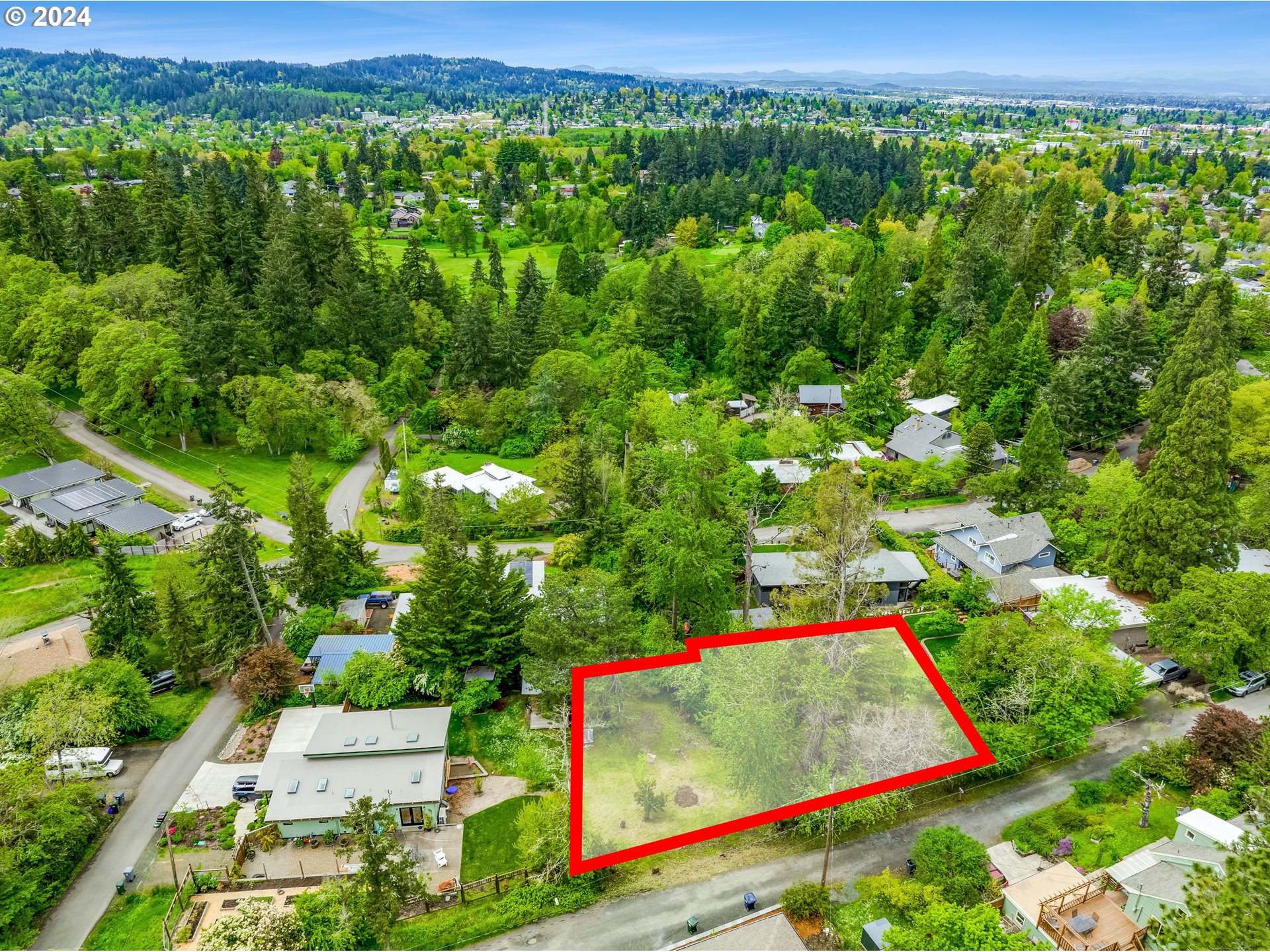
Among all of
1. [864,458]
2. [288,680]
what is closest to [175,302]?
[288,680]

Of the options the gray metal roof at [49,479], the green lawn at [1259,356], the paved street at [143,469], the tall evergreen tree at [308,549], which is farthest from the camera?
the green lawn at [1259,356]

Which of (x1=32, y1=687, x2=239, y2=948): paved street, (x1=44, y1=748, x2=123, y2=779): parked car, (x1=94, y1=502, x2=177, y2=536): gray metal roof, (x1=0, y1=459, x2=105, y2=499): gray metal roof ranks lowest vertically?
(x1=32, y1=687, x2=239, y2=948): paved street

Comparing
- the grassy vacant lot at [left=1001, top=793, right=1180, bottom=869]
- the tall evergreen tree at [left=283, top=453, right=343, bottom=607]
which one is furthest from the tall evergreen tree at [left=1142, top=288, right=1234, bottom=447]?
the tall evergreen tree at [left=283, top=453, right=343, bottom=607]

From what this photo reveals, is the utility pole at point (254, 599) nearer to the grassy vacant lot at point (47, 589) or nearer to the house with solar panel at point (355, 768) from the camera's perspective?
the house with solar panel at point (355, 768)

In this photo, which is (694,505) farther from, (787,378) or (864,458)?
(787,378)

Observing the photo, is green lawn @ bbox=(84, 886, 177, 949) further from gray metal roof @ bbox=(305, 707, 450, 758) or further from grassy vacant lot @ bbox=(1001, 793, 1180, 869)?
grassy vacant lot @ bbox=(1001, 793, 1180, 869)

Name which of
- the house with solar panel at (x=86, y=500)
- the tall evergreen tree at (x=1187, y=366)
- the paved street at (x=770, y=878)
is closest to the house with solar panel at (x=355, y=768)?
the paved street at (x=770, y=878)
